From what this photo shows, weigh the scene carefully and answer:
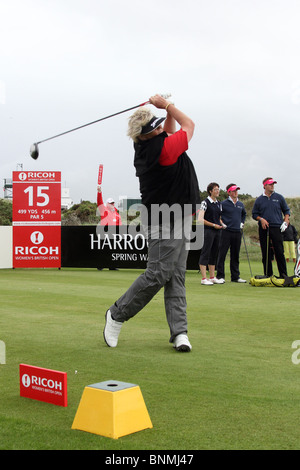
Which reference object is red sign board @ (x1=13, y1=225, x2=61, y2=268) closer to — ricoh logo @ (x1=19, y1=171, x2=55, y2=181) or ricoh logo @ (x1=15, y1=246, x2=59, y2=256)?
ricoh logo @ (x1=15, y1=246, x2=59, y2=256)

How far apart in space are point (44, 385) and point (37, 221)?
14.9 metres

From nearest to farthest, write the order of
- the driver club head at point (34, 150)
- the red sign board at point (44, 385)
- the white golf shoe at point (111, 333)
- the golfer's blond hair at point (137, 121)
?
the red sign board at point (44, 385), the golfer's blond hair at point (137, 121), the white golf shoe at point (111, 333), the driver club head at point (34, 150)

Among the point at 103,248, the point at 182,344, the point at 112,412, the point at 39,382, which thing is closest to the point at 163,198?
the point at 182,344

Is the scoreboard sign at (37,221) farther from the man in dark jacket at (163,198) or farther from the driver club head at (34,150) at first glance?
the man in dark jacket at (163,198)

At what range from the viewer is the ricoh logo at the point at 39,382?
3.71m

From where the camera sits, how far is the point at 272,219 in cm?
1300

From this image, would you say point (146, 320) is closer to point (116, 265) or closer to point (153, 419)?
point (153, 419)

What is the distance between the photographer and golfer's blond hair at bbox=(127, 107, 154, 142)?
209 inches

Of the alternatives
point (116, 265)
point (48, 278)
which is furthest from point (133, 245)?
point (48, 278)

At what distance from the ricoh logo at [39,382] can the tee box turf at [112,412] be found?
0.42m

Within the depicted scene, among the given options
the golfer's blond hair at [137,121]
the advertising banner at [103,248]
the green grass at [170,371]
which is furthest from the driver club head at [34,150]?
the advertising banner at [103,248]

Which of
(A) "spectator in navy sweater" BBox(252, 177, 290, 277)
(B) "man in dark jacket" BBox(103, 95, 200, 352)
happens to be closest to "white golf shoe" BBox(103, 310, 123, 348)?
(B) "man in dark jacket" BBox(103, 95, 200, 352)

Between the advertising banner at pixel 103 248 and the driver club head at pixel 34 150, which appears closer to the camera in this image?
the driver club head at pixel 34 150

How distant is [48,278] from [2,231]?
5023 millimetres
